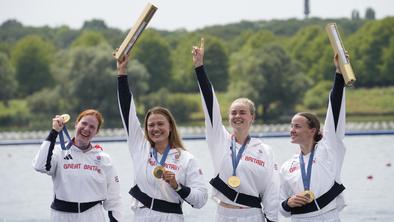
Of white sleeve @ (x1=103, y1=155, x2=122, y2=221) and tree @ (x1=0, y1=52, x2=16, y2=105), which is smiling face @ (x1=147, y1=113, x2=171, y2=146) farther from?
tree @ (x1=0, y1=52, x2=16, y2=105)

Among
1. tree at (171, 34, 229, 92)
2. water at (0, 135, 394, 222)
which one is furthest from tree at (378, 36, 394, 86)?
water at (0, 135, 394, 222)

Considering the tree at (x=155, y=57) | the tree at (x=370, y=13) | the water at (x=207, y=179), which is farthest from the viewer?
the tree at (x=370, y=13)

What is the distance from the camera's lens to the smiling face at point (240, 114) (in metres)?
8.91

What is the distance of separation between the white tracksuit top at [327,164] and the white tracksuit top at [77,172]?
1.74 m

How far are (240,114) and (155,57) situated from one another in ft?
321

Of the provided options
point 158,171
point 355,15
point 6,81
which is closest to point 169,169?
point 158,171

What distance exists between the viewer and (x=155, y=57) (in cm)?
10644

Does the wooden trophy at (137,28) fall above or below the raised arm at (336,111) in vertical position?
above

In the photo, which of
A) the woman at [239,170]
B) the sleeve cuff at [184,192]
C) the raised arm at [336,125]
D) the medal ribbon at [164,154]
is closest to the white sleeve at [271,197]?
the woman at [239,170]

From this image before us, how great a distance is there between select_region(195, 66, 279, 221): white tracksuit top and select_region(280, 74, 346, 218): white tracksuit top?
11 cm

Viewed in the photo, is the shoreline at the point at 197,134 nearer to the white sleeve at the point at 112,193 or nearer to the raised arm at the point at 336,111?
the white sleeve at the point at 112,193

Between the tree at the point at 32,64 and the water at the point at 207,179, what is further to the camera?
the tree at the point at 32,64

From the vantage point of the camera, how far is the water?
690 inches

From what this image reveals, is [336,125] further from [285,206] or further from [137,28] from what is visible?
[137,28]
